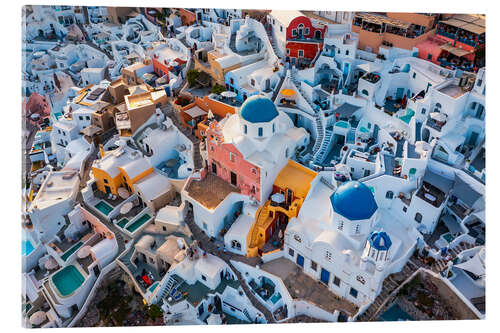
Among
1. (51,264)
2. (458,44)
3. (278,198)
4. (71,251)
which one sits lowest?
(51,264)

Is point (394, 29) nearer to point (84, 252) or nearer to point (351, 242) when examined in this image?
point (351, 242)

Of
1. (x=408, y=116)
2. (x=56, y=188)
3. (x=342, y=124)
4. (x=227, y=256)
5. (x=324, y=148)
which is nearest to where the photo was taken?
(x=227, y=256)

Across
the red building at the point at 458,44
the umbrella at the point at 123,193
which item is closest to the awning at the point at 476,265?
the red building at the point at 458,44

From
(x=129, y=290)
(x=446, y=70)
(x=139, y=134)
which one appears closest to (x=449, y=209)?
(x=446, y=70)

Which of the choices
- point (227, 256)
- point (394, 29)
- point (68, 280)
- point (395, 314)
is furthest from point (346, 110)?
point (68, 280)

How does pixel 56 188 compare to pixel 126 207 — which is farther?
pixel 56 188

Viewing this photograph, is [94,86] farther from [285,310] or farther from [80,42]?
[285,310]
